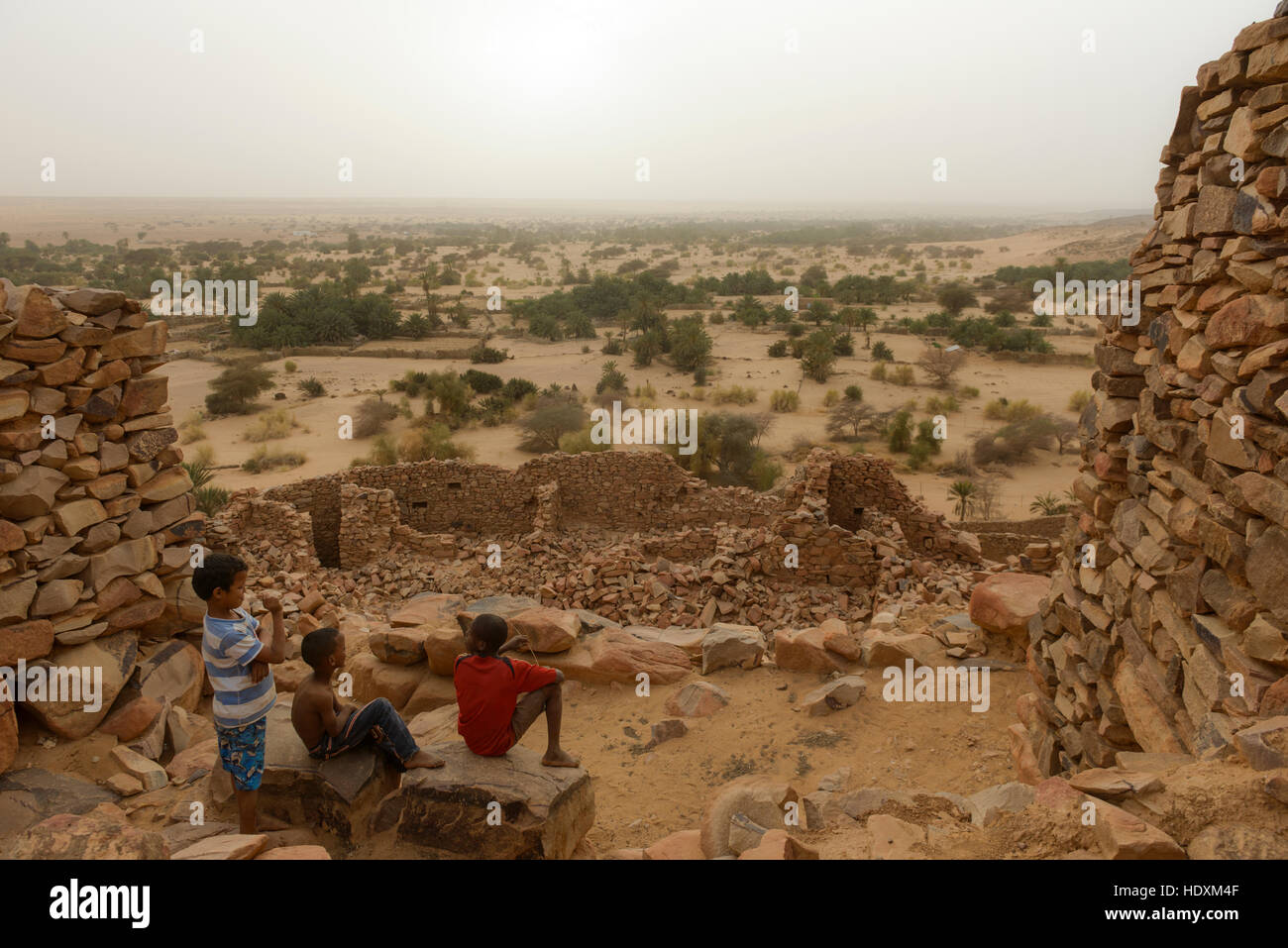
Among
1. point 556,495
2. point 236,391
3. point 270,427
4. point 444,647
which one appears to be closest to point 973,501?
point 556,495

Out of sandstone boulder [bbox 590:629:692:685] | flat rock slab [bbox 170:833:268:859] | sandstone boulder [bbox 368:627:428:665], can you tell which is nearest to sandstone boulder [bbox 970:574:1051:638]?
sandstone boulder [bbox 590:629:692:685]

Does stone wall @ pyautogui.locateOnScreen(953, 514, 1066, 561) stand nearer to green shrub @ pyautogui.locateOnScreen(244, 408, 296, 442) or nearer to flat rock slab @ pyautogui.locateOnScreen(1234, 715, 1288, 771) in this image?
flat rock slab @ pyautogui.locateOnScreen(1234, 715, 1288, 771)

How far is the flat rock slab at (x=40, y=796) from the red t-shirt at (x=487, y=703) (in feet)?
7.14

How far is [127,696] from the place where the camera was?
198 inches

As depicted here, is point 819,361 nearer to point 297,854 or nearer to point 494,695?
point 494,695

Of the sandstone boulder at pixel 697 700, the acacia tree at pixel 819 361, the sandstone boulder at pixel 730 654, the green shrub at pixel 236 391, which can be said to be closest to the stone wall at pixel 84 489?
the sandstone boulder at pixel 697 700

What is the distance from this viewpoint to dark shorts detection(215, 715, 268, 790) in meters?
3.89

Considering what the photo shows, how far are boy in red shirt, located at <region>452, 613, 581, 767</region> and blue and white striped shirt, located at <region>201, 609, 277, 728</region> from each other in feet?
3.51

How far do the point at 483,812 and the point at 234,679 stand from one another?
152cm

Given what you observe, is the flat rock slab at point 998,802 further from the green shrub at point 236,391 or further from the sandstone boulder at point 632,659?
the green shrub at point 236,391

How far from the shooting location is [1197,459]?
340cm

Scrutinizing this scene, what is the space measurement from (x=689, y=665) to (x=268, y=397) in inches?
926

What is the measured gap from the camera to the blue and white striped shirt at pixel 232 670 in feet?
12.7
